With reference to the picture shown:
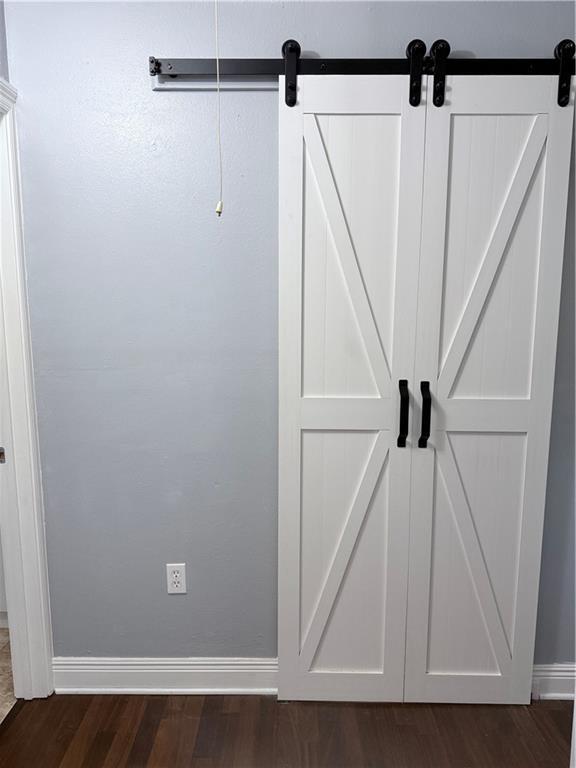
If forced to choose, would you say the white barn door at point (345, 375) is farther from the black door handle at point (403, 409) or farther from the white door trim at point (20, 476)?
the white door trim at point (20, 476)

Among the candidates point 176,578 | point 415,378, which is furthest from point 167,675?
point 415,378

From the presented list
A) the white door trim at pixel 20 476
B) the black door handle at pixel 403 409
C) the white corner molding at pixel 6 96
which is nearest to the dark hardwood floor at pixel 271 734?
the white door trim at pixel 20 476

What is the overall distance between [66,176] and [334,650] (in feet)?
6.50

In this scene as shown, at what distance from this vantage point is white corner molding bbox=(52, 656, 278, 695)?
2.08 metres

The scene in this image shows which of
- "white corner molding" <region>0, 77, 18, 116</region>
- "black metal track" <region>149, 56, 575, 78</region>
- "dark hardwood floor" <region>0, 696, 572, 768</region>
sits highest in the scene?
"black metal track" <region>149, 56, 575, 78</region>

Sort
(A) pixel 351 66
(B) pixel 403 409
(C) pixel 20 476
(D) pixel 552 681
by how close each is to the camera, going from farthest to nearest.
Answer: (D) pixel 552 681 < (C) pixel 20 476 < (B) pixel 403 409 < (A) pixel 351 66

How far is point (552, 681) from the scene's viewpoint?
207cm

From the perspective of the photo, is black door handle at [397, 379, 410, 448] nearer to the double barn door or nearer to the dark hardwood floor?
the double barn door

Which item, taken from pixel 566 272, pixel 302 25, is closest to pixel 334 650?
pixel 566 272

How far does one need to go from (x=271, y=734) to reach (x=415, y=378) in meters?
1.35

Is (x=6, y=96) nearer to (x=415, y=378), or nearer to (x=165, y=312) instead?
(x=165, y=312)

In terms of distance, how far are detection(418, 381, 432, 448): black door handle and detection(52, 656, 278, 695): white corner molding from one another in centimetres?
105

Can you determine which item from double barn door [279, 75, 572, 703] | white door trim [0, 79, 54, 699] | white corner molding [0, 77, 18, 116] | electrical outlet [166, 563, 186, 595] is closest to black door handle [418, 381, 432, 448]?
double barn door [279, 75, 572, 703]

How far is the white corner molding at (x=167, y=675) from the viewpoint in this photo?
2084 mm
